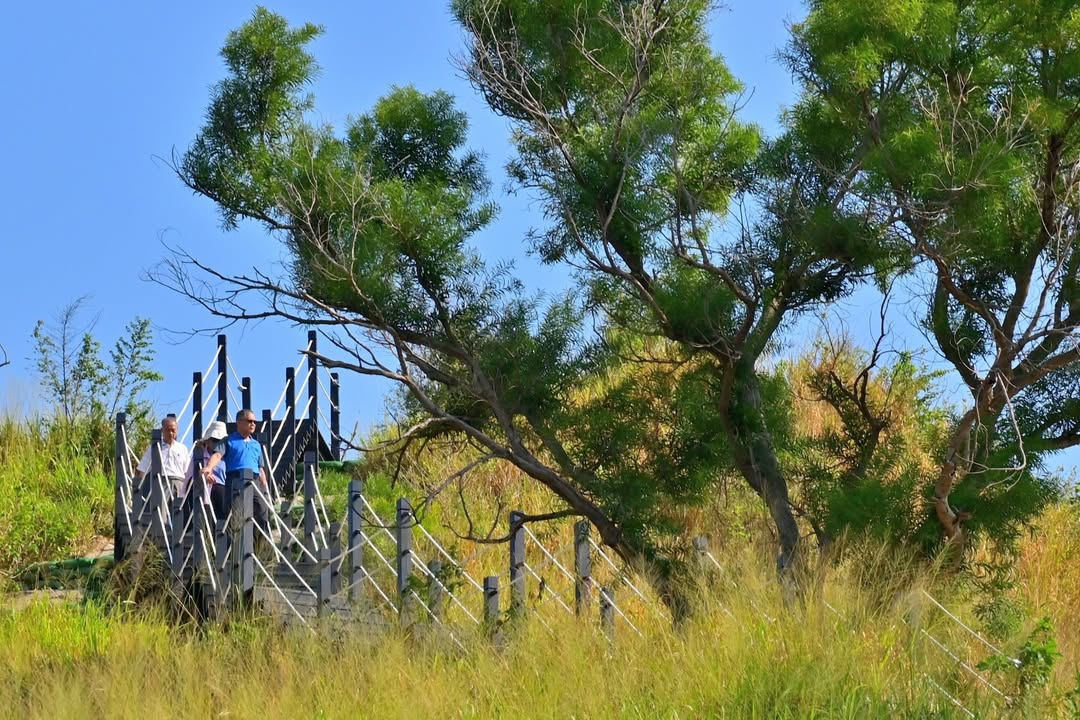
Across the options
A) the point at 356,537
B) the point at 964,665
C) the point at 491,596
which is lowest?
the point at 964,665

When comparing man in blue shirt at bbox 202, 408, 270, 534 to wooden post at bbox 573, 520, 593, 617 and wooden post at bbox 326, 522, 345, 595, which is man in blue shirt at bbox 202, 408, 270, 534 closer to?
wooden post at bbox 326, 522, 345, 595

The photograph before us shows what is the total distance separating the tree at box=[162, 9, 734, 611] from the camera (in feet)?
37.4

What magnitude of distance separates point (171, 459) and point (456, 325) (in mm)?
4931

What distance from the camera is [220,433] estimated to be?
15.5m

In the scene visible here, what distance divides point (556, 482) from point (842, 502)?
237 cm

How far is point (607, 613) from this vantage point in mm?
10477

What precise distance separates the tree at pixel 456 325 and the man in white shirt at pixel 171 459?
365cm

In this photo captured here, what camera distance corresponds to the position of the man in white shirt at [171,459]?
50.8 feet

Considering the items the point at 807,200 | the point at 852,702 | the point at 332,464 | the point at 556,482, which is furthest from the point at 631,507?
the point at 332,464

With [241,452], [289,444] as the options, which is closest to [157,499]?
[241,452]

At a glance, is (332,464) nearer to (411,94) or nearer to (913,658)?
(411,94)

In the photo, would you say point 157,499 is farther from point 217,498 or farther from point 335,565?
point 335,565

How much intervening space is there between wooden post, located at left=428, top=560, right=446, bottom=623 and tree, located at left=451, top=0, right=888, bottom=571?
272 centimetres

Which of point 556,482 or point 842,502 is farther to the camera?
point 556,482
